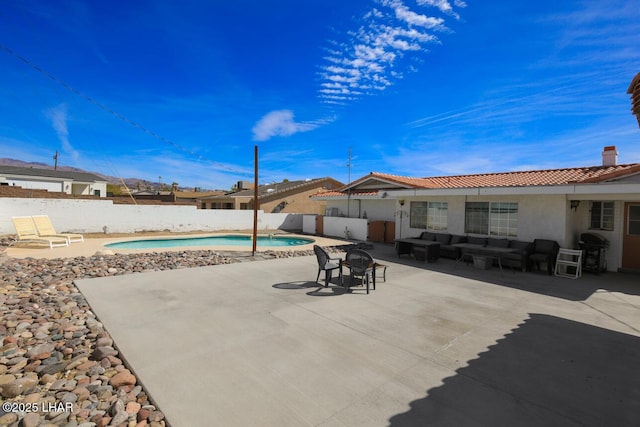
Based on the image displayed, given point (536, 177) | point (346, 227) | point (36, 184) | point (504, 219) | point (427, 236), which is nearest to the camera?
point (504, 219)

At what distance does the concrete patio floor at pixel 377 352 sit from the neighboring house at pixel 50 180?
118 feet

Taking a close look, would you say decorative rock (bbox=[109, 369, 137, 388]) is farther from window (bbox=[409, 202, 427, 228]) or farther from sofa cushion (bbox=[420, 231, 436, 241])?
window (bbox=[409, 202, 427, 228])

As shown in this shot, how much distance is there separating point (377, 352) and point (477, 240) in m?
9.28

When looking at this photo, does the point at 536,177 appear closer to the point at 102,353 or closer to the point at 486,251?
the point at 486,251

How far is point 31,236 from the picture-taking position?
480 inches

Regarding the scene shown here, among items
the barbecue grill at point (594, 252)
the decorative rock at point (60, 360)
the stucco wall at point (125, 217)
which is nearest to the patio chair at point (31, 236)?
the stucco wall at point (125, 217)

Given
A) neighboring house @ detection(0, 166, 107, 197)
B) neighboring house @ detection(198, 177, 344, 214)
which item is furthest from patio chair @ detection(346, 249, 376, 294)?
neighboring house @ detection(0, 166, 107, 197)

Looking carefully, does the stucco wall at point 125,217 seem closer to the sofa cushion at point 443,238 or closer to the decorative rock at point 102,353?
the sofa cushion at point 443,238

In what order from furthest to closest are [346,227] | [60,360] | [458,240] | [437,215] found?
1. [346,227]
2. [437,215]
3. [458,240]
4. [60,360]

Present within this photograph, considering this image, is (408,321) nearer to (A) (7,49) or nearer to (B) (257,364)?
(B) (257,364)

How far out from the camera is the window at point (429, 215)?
13.1 metres

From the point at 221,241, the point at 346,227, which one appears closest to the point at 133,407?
the point at 221,241

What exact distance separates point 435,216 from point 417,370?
1104 cm

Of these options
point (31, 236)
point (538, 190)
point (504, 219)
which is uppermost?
point (538, 190)
